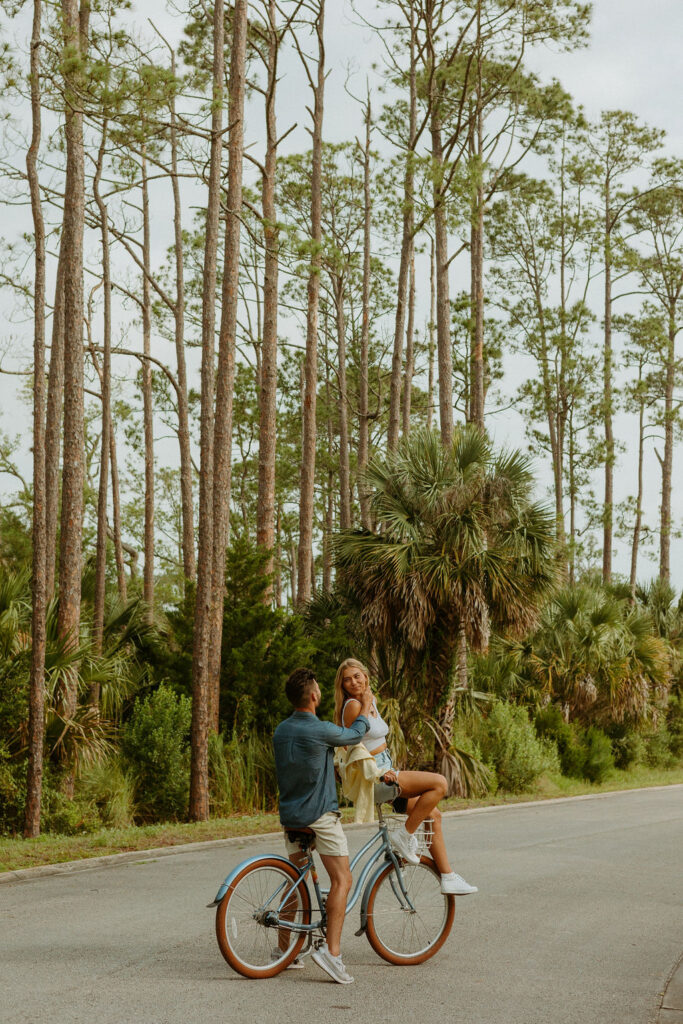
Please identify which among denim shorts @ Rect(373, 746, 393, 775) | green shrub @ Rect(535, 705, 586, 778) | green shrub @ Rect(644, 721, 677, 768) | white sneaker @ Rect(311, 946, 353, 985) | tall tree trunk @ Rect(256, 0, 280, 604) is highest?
tall tree trunk @ Rect(256, 0, 280, 604)

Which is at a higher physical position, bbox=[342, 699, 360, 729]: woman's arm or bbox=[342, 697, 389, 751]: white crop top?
bbox=[342, 699, 360, 729]: woman's arm

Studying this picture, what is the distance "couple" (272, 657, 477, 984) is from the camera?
21.5 ft

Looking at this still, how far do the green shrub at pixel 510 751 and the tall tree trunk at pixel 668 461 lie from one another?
84.5ft

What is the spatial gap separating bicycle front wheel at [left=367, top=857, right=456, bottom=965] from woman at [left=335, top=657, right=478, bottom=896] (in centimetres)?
10

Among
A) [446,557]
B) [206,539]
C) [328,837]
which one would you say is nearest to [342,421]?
[446,557]

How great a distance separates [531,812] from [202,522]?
7.00 meters

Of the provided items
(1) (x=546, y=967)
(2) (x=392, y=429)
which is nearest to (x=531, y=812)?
(1) (x=546, y=967)

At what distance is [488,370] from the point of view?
46.1 m

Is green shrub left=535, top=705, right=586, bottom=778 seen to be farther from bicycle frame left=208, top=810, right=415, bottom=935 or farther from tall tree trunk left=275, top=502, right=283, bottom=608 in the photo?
bicycle frame left=208, top=810, right=415, bottom=935

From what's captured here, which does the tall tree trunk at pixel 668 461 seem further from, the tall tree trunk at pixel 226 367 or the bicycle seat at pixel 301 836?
the bicycle seat at pixel 301 836

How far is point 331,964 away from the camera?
21.3 ft

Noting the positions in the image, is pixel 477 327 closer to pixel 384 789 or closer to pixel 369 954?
pixel 369 954

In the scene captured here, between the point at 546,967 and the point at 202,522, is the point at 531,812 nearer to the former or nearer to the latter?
the point at 202,522

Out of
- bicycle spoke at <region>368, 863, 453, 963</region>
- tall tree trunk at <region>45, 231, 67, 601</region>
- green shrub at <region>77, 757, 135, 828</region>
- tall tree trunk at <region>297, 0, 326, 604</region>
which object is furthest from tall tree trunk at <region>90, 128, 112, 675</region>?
bicycle spoke at <region>368, 863, 453, 963</region>
